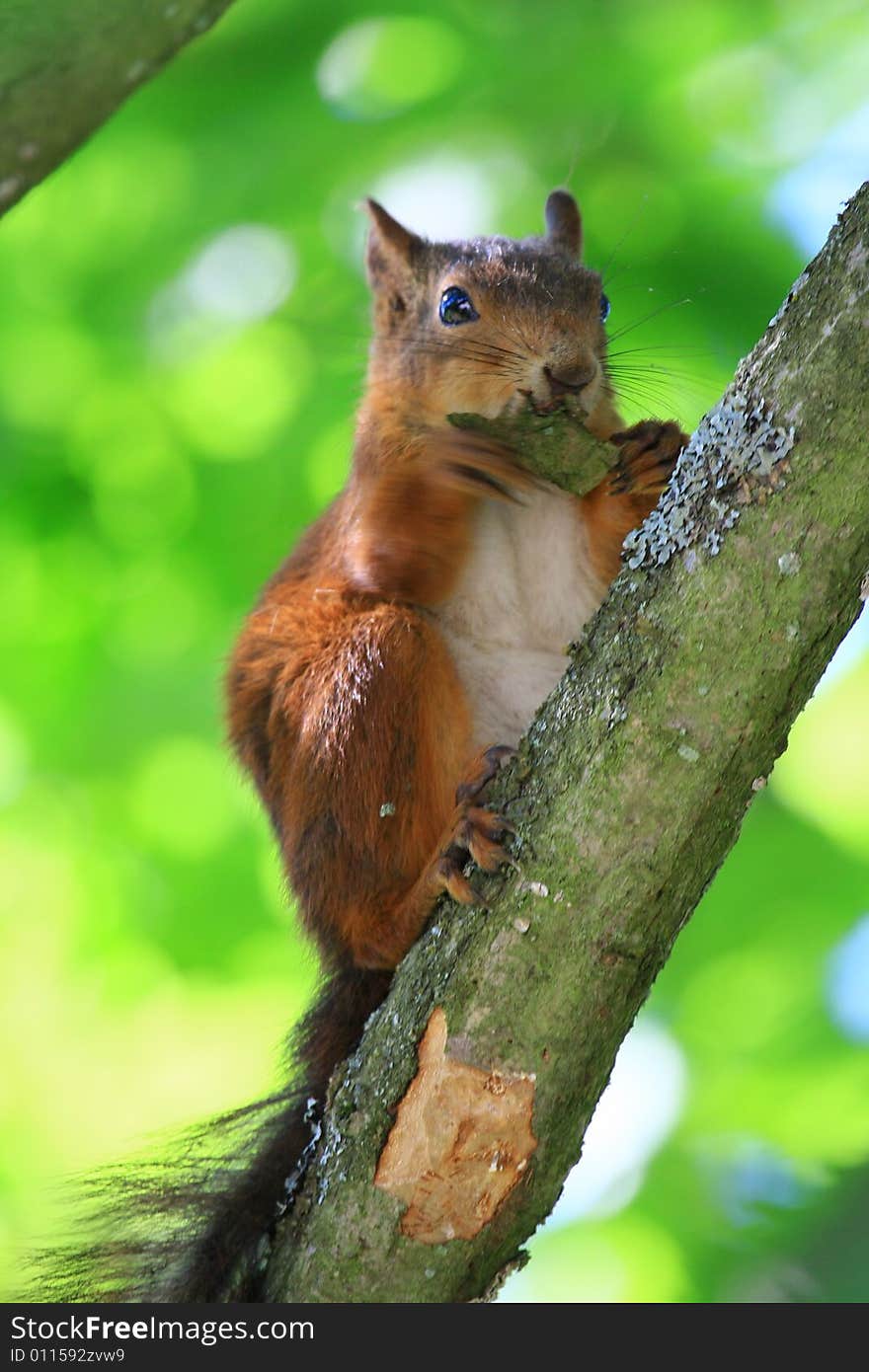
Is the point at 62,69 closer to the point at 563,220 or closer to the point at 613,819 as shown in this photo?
the point at 563,220

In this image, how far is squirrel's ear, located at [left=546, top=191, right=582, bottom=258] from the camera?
331 centimetres

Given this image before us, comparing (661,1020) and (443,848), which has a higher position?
(443,848)

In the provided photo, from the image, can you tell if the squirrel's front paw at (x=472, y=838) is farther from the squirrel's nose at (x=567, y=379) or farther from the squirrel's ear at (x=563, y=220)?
the squirrel's ear at (x=563, y=220)

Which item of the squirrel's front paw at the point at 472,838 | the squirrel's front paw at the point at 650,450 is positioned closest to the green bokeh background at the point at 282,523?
the squirrel's front paw at the point at 650,450

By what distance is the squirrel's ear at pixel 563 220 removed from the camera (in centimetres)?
331

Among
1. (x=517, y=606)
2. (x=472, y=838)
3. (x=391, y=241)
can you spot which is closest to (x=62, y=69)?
(x=391, y=241)

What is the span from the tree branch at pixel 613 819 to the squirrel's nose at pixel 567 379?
76 centimetres

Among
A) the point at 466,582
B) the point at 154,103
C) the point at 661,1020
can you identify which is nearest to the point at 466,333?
the point at 466,582

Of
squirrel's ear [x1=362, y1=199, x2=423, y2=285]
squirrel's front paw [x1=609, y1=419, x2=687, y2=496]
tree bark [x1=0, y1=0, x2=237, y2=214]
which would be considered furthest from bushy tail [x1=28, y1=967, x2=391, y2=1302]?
squirrel's ear [x1=362, y1=199, x2=423, y2=285]

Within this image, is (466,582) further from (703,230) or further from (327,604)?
(703,230)

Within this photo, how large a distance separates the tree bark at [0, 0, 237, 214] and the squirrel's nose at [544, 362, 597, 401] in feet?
2.87

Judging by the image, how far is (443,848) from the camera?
2113mm

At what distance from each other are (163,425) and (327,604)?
125cm

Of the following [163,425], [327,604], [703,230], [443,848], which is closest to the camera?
[443,848]
